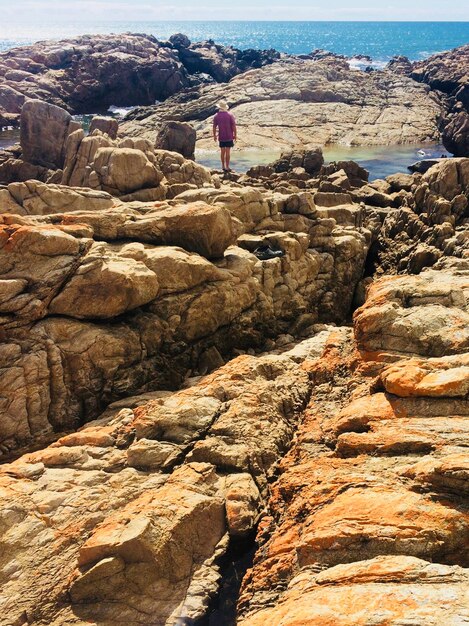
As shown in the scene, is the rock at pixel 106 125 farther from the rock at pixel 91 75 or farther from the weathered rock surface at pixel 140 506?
the rock at pixel 91 75

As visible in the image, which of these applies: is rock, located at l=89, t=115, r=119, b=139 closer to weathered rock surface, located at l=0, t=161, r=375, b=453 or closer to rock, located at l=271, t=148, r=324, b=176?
rock, located at l=271, t=148, r=324, b=176

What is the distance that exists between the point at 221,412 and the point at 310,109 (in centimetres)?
5753

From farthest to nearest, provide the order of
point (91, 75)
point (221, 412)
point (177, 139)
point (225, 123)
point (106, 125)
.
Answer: point (91, 75) < point (106, 125) < point (177, 139) < point (225, 123) < point (221, 412)

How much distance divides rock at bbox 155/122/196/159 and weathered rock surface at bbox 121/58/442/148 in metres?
10.9

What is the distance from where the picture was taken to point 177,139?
3862cm

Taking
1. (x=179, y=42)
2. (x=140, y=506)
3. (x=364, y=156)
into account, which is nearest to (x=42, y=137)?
(x=364, y=156)

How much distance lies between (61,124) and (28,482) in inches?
1340

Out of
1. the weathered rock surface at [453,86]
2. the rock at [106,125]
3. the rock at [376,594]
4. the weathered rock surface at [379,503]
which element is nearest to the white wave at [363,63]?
the weathered rock surface at [453,86]

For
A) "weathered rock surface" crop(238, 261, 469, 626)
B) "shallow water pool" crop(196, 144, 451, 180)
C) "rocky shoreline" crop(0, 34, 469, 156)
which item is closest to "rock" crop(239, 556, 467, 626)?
"weathered rock surface" crop(238, 261, 469, 626)

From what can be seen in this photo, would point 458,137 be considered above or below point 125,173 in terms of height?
above

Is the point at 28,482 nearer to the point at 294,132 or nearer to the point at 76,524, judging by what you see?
the point at 76,524

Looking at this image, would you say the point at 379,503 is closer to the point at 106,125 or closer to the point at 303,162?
the point at 303,162

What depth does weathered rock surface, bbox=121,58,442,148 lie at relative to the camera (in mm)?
54781

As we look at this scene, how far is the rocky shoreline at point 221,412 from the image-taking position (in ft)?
25.9
